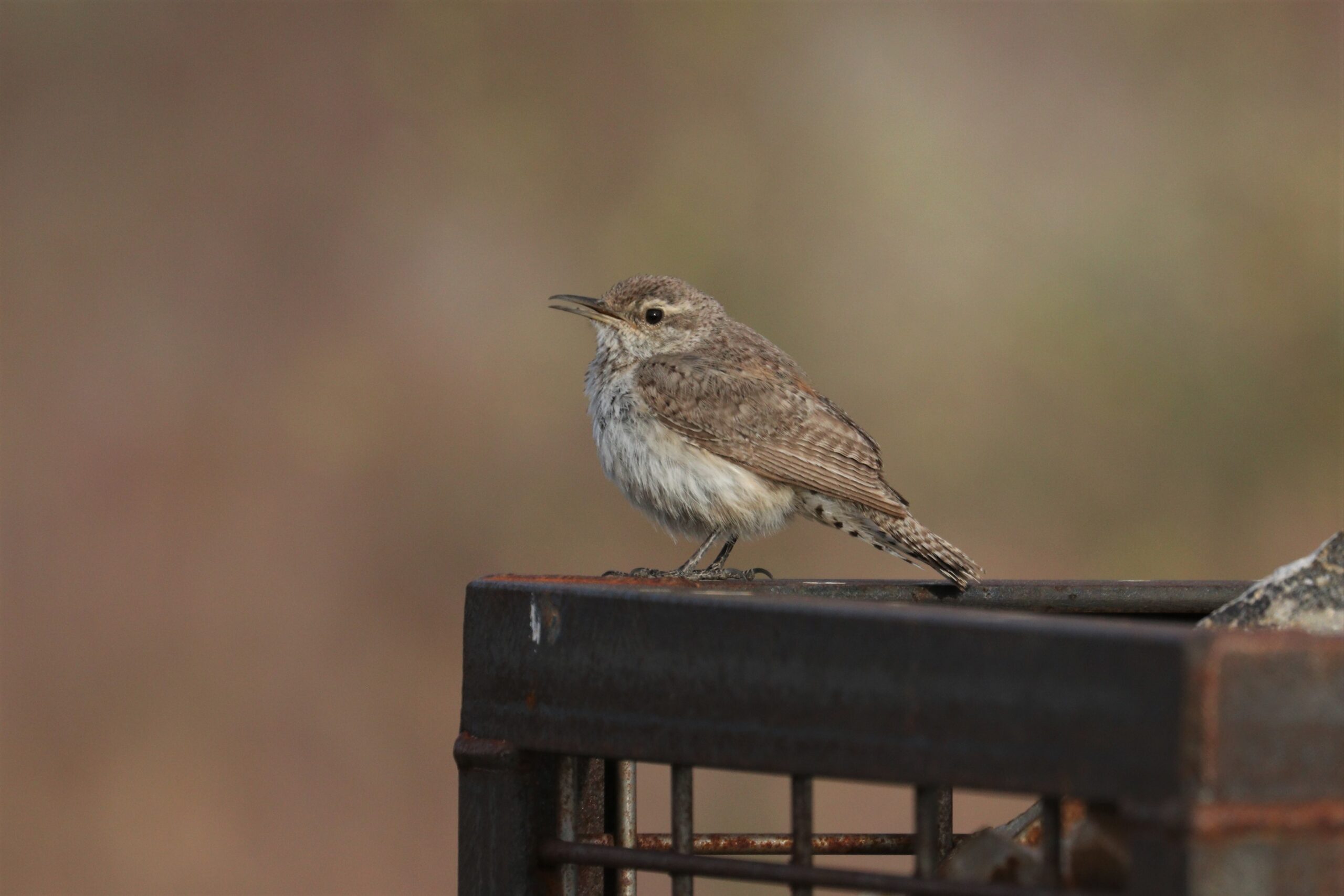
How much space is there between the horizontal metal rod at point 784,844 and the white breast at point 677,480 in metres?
2.82

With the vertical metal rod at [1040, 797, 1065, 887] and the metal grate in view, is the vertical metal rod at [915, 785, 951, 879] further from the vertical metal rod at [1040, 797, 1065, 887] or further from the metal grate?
the vertical metal rod at [1040, 797, 1065, 887]

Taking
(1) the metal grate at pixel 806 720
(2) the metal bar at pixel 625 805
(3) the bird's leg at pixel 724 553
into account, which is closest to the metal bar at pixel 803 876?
(1) the metal grate at pixel 806 720

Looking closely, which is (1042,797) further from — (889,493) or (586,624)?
(889,493)

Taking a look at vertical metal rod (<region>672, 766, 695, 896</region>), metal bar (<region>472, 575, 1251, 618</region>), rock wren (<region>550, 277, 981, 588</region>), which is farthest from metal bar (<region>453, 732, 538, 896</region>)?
rock wren (<region>550, 277, 981, 588</region>)

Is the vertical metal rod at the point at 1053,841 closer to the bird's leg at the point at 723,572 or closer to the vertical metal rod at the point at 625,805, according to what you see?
the vertical metal rod at the point at 625,805

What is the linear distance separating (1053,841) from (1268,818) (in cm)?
22

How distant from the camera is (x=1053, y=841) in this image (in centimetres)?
155

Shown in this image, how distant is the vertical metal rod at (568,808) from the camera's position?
2086 mm

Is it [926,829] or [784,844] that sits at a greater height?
[926,829]

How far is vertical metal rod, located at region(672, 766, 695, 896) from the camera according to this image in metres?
1.83

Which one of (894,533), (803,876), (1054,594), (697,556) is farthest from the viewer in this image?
(697,556)

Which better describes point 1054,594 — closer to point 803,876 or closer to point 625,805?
point 625,805

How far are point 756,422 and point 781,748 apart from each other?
153 inches

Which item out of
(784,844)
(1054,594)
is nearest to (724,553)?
(1054,594)
